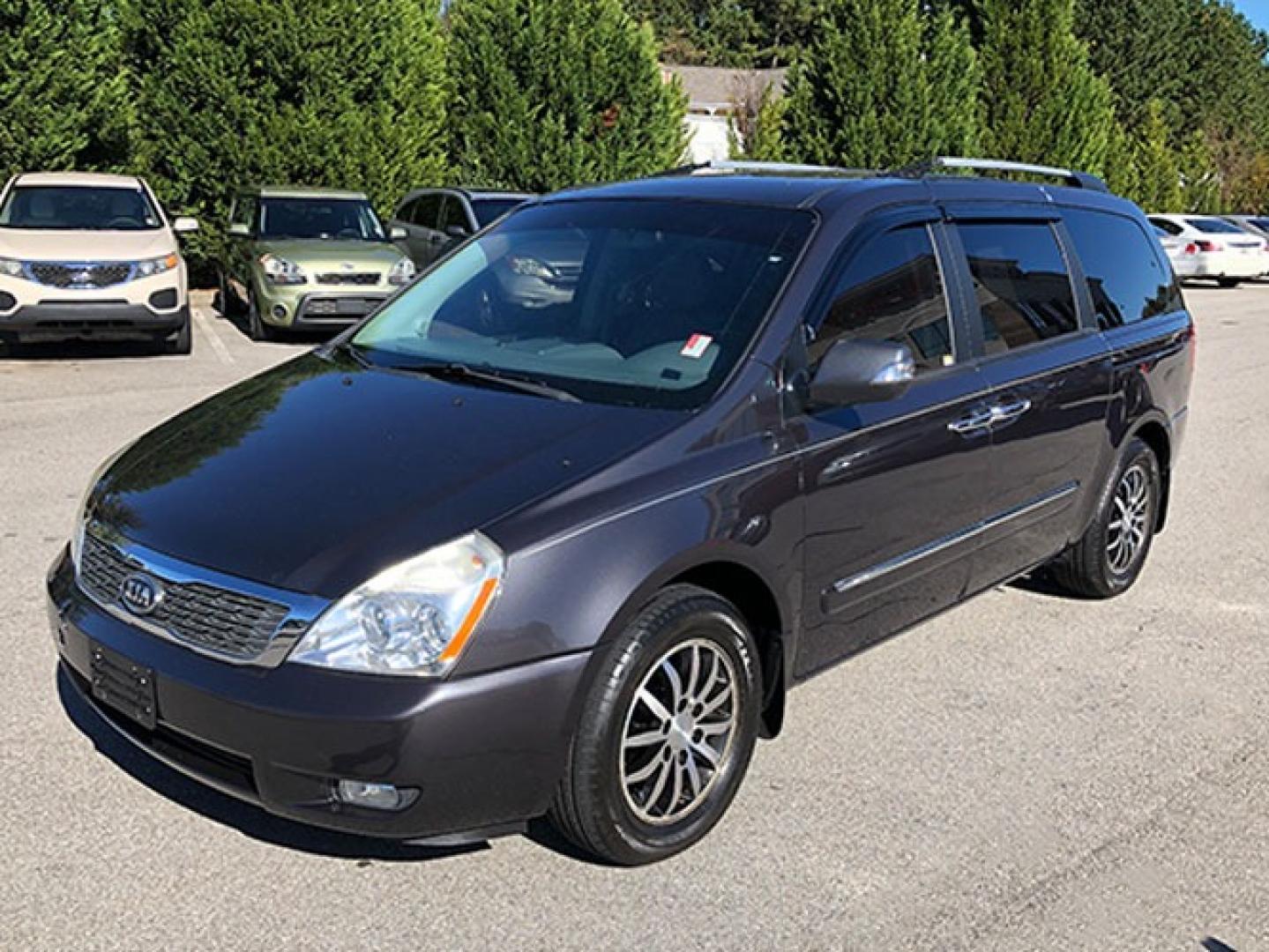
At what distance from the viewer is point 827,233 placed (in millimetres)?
4102

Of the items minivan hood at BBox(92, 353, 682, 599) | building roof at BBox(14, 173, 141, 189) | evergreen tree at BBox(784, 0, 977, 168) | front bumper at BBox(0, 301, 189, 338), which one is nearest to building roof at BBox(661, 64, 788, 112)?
evergreen tree at BBox(784, 0, 977, 168)

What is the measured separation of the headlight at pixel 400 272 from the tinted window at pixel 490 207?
1131 mm

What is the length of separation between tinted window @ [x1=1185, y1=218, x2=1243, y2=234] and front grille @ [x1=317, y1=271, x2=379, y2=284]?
19.7 metres

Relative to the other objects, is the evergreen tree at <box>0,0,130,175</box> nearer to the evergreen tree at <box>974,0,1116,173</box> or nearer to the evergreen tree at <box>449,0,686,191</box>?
the evergreen tree at <box>449,0,686,191</box>

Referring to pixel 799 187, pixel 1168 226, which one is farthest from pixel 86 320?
pixel 1168 226

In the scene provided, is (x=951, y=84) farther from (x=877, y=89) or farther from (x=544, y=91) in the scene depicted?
(x=544, y=91)

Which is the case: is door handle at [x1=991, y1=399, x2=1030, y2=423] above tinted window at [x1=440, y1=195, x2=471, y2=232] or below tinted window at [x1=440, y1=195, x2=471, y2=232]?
above

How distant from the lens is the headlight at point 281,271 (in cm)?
1282

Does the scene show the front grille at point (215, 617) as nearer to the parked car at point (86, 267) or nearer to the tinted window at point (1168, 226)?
the parked car at point (86, 267)

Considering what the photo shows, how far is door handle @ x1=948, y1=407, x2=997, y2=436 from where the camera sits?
4.40 metres

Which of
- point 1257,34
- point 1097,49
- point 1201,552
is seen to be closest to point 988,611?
point 1201,552

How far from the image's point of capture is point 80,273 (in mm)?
11117

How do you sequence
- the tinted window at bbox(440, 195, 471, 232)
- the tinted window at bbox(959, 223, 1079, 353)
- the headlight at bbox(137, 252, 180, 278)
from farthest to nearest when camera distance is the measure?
the tinted window at bbox(440, 195, 471, 232) < the headlight at bbox(137, 252, 180, 278) < the tinted window at bbox(959, 223, 1079, 353)

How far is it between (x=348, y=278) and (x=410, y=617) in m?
10.4
